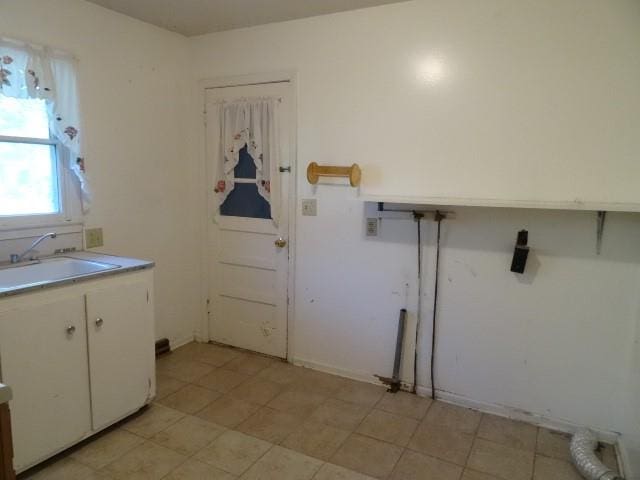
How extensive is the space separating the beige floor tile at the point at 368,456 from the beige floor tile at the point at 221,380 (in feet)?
3.08

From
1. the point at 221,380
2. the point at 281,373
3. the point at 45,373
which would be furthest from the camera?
the point at 281,373

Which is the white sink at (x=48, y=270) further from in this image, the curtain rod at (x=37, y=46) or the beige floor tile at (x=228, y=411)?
the curtain rod at (x=37, y=46)

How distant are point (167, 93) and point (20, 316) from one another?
196 cm

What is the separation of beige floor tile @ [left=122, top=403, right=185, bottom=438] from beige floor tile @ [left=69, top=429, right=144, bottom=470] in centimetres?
5

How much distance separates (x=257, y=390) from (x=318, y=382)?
1.38ft

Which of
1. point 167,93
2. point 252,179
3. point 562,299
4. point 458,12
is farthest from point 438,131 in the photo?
point 167,93

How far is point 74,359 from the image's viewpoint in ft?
7.00

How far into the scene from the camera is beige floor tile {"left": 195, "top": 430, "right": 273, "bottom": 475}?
2.16 meters

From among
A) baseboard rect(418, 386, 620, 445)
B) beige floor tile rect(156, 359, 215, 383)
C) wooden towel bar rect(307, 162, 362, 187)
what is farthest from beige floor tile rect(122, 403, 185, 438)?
wooden towel bar rect(307, 162, 362, 187)

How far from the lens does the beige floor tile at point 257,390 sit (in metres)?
2.79

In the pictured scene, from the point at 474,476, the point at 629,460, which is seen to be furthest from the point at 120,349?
the point at 629,460

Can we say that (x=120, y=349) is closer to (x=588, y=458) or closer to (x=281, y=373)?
(x=281, y=373)

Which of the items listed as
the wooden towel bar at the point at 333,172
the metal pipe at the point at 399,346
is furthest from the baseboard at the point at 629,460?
the wooden towel bar at the point at 333,172

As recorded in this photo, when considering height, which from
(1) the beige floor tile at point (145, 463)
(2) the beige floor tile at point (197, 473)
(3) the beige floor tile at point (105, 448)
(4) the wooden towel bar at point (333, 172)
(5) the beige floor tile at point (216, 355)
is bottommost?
(2) the beige floor tile at point (197, 473)
